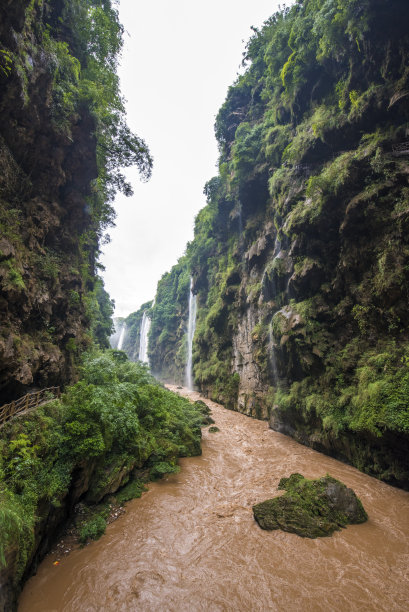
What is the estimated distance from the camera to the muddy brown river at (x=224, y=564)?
4926 millimetres

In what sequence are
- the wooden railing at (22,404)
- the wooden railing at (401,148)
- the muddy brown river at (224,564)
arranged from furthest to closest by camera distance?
the wooden railing at (401,148) < the wooden railing at (22,404) < the muddy brown river at (224,564)

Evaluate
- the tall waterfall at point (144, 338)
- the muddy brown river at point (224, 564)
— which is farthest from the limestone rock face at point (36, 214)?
the tall waterfall at point (144, 338)

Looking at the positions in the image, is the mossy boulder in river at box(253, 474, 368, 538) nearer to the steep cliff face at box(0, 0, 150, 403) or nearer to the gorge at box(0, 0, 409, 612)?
the gorge at box(0, 0, 409, 612)

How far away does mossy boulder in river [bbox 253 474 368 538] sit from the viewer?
22.4ft

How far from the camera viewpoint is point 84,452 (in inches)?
285

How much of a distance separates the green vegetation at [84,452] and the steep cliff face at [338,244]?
7212mm

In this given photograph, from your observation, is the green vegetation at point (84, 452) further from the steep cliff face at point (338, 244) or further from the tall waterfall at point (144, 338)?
the tall waterfall at point (144, 338)

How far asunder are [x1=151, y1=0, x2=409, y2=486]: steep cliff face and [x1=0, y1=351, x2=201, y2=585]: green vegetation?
7.21 m

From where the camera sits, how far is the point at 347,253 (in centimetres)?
1275

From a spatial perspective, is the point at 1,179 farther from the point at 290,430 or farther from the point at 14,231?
the point at 290,430

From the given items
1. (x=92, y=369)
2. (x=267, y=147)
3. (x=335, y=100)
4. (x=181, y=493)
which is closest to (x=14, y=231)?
(x=92, y=369)

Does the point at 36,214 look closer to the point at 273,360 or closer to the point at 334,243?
the point at 334,243

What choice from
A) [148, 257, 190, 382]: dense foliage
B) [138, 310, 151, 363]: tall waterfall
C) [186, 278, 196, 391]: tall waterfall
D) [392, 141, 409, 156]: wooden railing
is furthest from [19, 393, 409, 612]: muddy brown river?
[138, 310, 151, 363]: tall waterfall

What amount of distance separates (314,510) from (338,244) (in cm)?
1184
